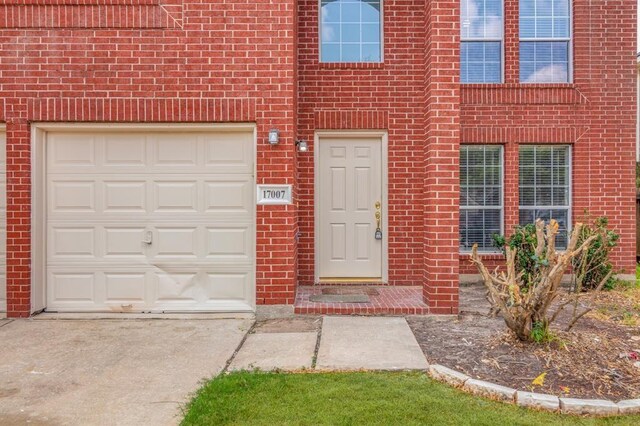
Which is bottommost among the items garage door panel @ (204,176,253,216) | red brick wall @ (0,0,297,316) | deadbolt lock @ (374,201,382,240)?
deadbolt lock @ (374,201,382,240)

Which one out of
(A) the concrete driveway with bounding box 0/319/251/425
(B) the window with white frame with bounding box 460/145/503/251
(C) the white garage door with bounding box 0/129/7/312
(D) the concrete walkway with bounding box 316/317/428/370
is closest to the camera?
(A) the concrete driveway with bounding box 0/319/251/425

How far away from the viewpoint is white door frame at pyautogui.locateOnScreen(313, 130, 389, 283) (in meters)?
7.26

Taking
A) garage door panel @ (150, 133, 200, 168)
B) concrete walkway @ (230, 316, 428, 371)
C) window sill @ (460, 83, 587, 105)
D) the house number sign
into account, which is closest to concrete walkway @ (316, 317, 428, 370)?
concrete walkway @ (230, 316, 428, 371)

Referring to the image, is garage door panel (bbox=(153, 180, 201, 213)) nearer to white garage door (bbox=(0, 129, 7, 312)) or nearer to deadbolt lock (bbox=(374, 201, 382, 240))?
white garage door (bbox=(0, 129, 7, 312))

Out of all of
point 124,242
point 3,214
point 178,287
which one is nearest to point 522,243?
point 178,287

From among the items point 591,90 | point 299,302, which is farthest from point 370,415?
point 591,90

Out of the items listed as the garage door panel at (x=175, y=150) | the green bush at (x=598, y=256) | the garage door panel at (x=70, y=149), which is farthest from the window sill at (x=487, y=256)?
the garage door panel at (x=70, y=149)

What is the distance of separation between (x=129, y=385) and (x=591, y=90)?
26.9 feet

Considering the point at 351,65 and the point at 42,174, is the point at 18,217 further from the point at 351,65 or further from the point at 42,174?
the point at 351,65

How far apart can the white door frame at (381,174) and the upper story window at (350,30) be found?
1.18 meters

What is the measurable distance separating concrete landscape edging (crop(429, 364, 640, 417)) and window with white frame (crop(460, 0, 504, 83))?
592cm

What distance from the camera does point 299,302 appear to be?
6.20m

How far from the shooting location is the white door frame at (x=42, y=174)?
5961 mm

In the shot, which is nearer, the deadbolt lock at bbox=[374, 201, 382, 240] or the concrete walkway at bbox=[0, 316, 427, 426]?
the concrete walkway at bbox=[0, 316, 427, 426]
